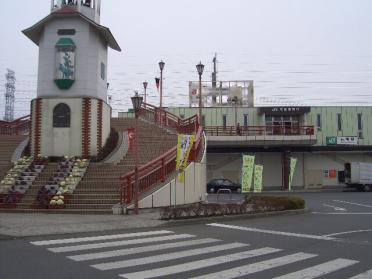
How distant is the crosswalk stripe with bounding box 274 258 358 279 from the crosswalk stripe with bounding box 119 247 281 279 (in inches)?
59.3

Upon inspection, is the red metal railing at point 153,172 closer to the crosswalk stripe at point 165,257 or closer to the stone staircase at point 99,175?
the stone staircase at point 99,175

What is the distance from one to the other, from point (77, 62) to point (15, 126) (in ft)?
25.3

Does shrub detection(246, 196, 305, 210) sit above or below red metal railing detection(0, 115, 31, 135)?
below

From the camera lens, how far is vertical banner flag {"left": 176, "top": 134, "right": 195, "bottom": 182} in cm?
2031

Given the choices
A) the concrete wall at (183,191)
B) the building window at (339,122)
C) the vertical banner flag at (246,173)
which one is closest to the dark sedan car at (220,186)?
the vertical banner flag at (246,173)

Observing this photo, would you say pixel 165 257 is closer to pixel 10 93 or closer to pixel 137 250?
pixel 137 250

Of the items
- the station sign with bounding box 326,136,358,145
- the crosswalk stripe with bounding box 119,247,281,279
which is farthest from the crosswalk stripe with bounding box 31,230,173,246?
the station sign with bounding box 326,136,358,145

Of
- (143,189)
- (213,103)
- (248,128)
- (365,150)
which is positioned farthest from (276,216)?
(213,103)

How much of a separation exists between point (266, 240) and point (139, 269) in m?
5.13

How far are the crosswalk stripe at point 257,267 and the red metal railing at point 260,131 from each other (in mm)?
39439

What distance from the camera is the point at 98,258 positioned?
32.0 ft

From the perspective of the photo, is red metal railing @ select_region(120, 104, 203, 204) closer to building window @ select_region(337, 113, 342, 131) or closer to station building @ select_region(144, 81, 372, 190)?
station building @ select_region(144, 81, 372, 190)

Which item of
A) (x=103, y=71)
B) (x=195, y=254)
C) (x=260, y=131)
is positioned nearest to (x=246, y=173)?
(x=103, y=71)

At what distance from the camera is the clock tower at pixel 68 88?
24266mm
